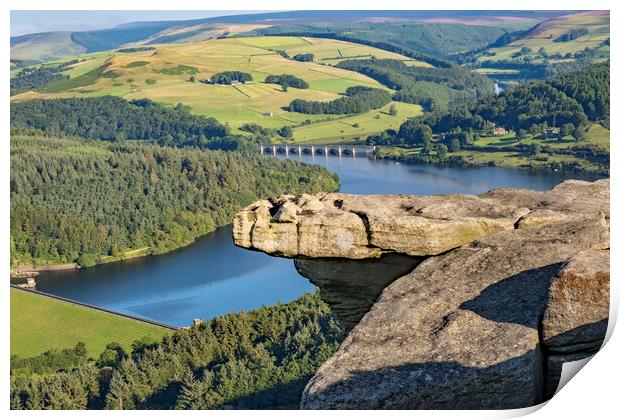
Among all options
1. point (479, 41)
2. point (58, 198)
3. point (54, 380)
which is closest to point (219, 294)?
point (54, 380)

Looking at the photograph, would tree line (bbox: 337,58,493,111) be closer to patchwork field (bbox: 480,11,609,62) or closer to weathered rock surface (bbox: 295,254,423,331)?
patchwork field (bbox: 480,11,609,62)

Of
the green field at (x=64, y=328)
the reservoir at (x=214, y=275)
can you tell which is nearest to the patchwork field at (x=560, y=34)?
the reservoir at (x=214, y=275)

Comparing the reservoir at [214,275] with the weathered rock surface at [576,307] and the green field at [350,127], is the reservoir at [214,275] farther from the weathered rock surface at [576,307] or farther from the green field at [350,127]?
the weathered rock surface at [576,307]

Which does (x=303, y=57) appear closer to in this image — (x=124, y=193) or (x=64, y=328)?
(x=124, y=193)

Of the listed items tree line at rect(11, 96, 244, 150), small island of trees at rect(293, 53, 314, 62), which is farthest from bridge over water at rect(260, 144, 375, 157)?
small island of trees at rect(293, 53, 314, 62)

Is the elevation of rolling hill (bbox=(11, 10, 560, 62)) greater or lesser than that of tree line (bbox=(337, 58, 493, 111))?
greater
